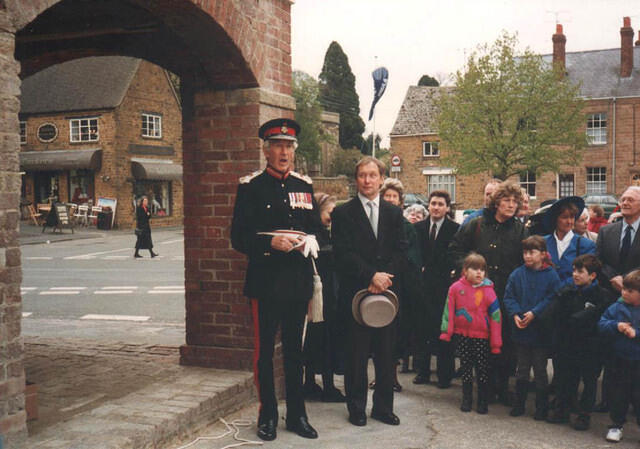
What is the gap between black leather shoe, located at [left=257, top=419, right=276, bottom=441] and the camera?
467cm

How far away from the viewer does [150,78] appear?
1407 inches

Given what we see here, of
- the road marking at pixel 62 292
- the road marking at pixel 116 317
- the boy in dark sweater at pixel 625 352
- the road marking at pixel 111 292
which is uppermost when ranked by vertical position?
the boy in dark sweater at pixel 625 352

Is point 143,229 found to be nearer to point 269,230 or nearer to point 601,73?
point 269,230

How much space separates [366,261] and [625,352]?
2025 mm

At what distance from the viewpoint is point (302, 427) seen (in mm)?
4801

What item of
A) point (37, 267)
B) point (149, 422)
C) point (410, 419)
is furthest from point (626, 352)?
point (37, 267)

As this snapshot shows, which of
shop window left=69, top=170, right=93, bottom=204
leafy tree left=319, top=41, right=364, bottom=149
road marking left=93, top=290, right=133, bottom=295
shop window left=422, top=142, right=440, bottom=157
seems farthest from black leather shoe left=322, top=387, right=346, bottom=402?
leafy tree left=319, top=41, right=364, bottom=149

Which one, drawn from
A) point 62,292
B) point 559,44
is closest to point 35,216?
point 62,292

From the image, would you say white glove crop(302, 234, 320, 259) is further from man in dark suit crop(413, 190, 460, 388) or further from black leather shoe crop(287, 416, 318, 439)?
man in dark suit crop(413, 190, 460, 388)

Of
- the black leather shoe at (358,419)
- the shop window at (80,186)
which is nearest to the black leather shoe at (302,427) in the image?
the black leather shoe at (358,419)

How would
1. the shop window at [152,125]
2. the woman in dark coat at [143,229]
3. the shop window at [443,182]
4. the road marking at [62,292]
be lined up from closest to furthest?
the road marking at [62,292], the woman in dark coat at [143,229], the shop window at [152,125], the shop window at [443,182]

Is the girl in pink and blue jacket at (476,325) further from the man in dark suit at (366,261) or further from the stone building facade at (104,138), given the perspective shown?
the stone building facade at (104,138)

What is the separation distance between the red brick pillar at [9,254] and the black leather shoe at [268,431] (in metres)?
1.64

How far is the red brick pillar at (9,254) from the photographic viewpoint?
11.5 ft
